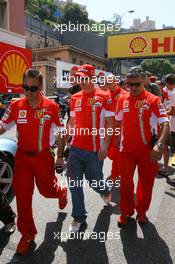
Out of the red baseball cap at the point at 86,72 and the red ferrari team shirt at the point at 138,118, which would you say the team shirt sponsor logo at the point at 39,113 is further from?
the red ferrari team shirt at the point at 138,118

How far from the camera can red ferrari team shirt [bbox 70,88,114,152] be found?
12.1 ft

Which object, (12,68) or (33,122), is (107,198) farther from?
(12,68)

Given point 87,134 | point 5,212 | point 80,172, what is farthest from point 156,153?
point 5,212

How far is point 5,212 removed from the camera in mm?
3717

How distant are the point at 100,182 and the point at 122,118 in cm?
80

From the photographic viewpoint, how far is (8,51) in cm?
1322

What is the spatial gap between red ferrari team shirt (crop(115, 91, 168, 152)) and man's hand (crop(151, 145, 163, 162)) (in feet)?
0.86

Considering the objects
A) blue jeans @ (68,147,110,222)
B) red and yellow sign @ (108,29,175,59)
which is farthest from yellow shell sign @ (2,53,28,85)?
red and yellow sign @ (108,29,175,59)

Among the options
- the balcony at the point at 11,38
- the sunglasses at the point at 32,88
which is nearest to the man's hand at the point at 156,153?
the sunglasses at the point at 32,88

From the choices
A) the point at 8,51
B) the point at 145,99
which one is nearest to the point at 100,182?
the point at 145,99

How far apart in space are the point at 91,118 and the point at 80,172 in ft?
2.10

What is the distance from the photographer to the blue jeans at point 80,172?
3.78 metres

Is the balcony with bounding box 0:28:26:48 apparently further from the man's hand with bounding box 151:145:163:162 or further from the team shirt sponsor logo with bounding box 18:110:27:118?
the man's hand with bounding box 151:145:163:162

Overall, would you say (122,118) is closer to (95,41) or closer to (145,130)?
(145,130)
